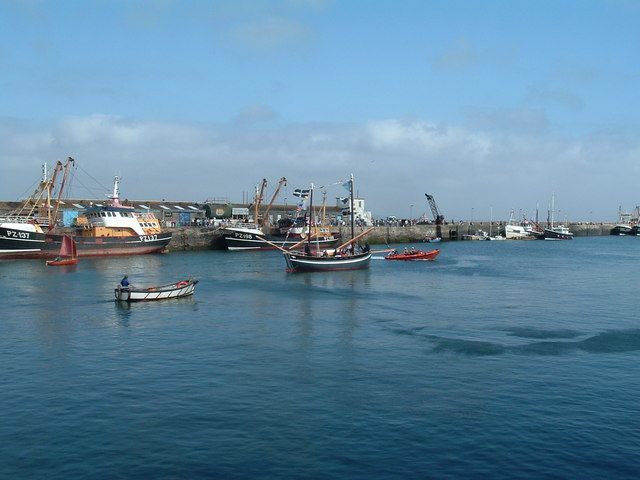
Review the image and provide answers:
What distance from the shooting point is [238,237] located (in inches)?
4921

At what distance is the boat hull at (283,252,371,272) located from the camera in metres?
79.6

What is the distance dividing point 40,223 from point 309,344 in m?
85.6

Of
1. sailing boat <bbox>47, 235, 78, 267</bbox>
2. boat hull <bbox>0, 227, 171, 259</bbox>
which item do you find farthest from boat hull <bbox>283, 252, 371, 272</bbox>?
boat hull <bbox>0, 227, 171, 259</bbox>

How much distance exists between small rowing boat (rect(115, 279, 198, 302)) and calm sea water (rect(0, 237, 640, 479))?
3.71 ft

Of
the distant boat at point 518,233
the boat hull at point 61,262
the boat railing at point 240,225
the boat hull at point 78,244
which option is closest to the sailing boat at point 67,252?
the boat hull at point 61,262

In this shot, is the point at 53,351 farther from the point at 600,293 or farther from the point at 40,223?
the point at 40,223

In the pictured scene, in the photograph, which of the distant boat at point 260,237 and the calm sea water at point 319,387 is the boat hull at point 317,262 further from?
the distant boat at point 260,237

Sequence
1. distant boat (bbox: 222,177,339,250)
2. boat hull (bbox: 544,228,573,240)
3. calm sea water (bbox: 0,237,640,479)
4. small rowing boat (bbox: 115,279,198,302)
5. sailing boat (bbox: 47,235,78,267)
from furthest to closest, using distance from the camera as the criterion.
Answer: boat hull (bbox: 544,228,573,240) < distant boat (bbox: 222,177,339,250) < sailing boat (bbox: 47,235,78,267) < small rowing boat (bbox: 115,279,198,302) < calm sea water (bbox: 0,237,640,479)

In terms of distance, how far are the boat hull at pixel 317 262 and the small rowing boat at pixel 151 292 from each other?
79.6ft

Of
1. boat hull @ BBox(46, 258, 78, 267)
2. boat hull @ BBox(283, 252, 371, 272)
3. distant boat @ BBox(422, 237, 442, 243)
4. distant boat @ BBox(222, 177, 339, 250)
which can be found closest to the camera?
boat hull @ BBox(283, 252, 371, 272)

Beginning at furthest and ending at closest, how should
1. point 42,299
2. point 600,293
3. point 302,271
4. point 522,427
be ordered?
point 302,271 < point 600,293 < point 42,299 < point 522,427

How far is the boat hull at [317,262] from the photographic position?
261 ft

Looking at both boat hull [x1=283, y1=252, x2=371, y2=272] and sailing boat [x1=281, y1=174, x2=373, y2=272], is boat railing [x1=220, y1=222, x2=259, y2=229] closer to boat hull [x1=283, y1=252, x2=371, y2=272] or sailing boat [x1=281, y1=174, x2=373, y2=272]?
sailing boat [x1=281, y1=174, x2=373, y2=272]

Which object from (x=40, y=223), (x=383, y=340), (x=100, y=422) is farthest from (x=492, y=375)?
(x=40, y=223)
